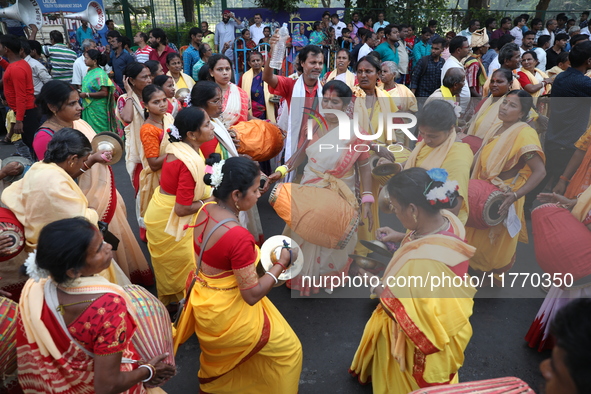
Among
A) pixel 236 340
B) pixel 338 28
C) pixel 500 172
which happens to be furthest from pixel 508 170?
pixel 338 28

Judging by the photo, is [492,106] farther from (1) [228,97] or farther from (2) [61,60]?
(2) [61,60]

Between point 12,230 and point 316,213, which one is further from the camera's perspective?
point 316,213

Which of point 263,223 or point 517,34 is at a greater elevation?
point 517,34

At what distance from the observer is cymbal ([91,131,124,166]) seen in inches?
116

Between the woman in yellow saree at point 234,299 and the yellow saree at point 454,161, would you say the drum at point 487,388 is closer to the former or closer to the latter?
the woman in yellow saree at point 234,299

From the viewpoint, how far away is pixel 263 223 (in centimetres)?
513

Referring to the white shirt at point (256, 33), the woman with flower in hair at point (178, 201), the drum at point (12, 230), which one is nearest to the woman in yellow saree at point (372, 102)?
the woman with flower in hair at point (178, 201)

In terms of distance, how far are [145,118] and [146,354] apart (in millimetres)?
2562

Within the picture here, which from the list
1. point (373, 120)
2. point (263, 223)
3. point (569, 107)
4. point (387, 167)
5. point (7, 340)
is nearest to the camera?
point (7, 340)

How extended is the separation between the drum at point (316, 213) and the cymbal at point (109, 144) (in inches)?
44.1

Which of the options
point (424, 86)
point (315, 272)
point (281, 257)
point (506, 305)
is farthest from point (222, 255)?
point (424, 86)

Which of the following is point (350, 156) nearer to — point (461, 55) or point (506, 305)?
point (506, 305)

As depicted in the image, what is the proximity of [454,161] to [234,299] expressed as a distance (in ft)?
5.97

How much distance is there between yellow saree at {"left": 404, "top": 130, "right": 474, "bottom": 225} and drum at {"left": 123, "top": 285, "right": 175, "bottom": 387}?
79.8 inches
